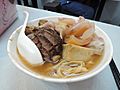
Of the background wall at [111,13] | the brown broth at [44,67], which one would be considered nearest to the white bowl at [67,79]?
the brown broth at [44,67]

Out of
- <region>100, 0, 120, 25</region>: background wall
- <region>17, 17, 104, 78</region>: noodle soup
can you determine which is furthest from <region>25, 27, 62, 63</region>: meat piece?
<region>100, 0, 120, 25</region>: background wall

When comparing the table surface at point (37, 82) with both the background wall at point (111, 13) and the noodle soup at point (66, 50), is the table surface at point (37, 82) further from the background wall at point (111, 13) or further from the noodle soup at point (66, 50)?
the background wall at point (111, 13)

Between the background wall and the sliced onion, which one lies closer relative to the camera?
the sliced onion

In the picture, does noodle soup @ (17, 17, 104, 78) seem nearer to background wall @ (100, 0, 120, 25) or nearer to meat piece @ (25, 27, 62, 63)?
meat piece @ (25, 27, 62, 63)

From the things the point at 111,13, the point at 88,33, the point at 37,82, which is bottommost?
the point at 111,13

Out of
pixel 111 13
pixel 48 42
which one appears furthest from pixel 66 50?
pixel 111 13

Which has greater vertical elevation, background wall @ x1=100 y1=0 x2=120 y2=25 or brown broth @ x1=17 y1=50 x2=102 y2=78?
brown broth @ x1=17 y1=50 x2=102 y2=78

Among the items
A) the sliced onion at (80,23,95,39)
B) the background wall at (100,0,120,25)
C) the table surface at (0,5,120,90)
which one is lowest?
Result: the background wall at (100,0,120,25)

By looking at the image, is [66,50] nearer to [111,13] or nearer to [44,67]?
[44,67]
